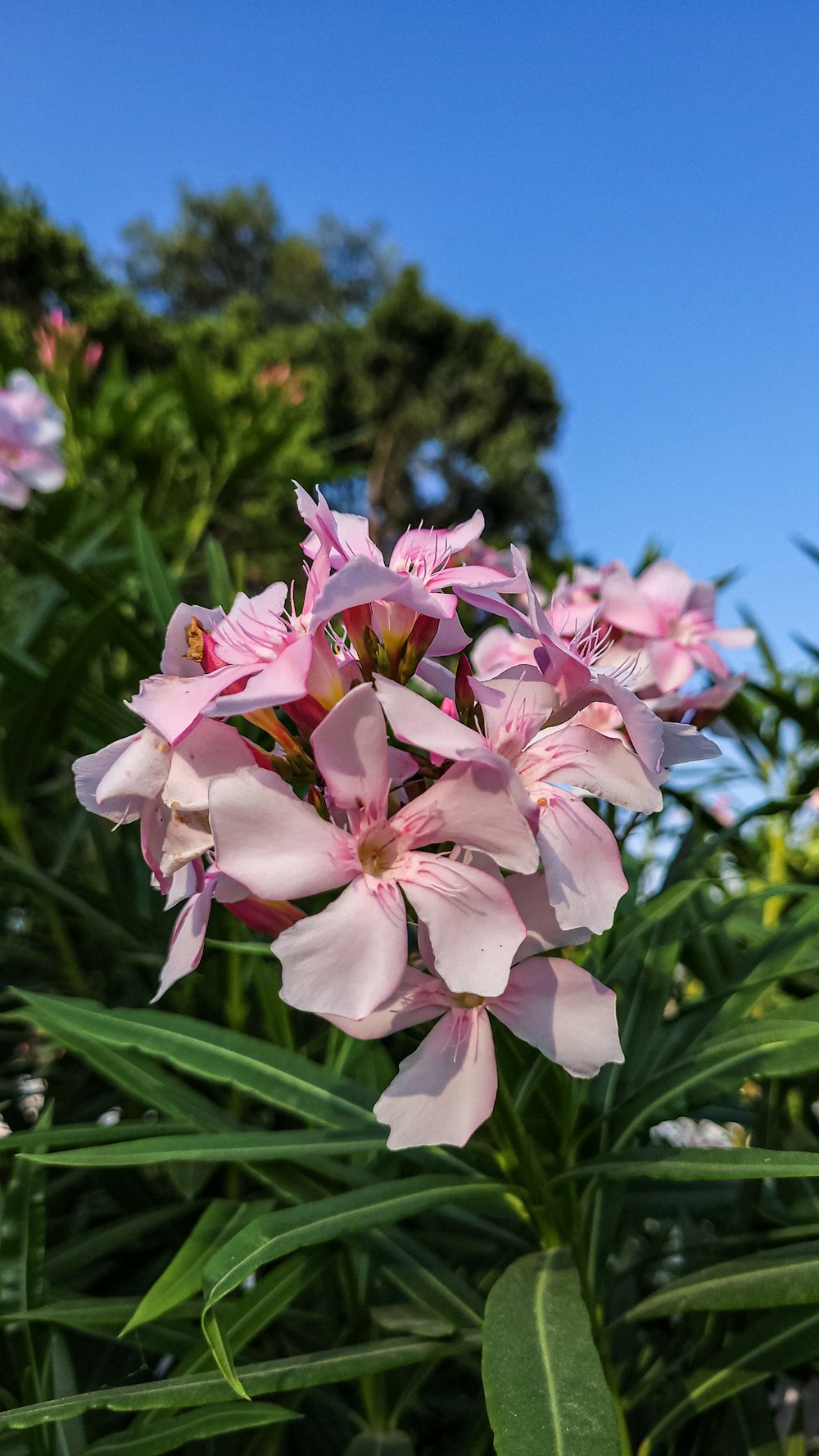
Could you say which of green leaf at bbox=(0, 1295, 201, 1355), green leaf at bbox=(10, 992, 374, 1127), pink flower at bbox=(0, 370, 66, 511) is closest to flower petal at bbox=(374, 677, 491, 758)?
green leaf at bbox=(10, 992, 374, 1127)

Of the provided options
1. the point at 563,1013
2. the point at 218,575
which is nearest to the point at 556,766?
the point at 563,1013

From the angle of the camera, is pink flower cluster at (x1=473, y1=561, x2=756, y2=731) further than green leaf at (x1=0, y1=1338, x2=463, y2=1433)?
Yes

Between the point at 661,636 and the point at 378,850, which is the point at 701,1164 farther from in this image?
the point at 661,636

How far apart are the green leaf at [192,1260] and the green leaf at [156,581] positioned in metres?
0.62

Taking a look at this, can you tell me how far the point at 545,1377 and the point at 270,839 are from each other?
1.06ft

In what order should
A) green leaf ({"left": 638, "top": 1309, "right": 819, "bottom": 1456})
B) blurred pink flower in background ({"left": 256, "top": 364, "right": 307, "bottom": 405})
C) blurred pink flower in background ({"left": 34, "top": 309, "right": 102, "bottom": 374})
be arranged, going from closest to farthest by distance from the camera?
1. green leaf ({"left": 638, "top": 1309, "right": 819, "bottom": 1456})
2. blurred pink flower in background ({"left": 34, "top": 309, "right": 102, "bottom": 374})
3. blurred pink flower in background ({"left": 256, "top": 364, "right": 307, "bottom": 405})

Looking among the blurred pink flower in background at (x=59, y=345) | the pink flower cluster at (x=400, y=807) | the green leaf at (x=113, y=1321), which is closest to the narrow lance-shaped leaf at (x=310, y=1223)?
the pink flower cluster at (x=400, y=807)

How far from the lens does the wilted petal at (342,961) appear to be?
466 millimetres

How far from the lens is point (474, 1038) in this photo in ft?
1.74

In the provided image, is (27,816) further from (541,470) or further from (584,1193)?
(541,470)

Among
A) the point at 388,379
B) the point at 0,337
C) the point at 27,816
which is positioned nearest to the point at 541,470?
the point at 388,379

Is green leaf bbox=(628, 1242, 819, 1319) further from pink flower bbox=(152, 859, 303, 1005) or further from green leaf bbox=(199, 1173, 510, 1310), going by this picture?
pink flower bbox=(152, 859, 303, 1005)

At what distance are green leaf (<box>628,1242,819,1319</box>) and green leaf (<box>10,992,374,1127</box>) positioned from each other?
0.24 m

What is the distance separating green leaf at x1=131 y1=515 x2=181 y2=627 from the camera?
1125 mm
